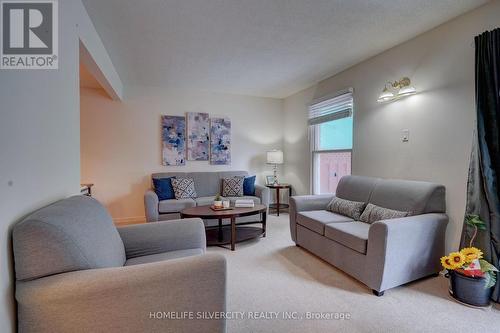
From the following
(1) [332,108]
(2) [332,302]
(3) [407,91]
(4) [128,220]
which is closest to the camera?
(2) [332,302]

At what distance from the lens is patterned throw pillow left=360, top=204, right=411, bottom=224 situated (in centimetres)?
224

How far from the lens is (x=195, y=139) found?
4496 mm

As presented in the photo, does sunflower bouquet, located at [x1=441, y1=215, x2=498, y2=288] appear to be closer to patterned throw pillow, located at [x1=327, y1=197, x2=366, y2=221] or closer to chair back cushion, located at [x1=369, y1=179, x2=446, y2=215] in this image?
chair back cushion, located at [x1=369, y1=179, x2=446, y2=215]

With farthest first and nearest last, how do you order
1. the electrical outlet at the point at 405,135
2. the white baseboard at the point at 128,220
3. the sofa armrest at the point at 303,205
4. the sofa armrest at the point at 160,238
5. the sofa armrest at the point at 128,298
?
the white baseboard at the point at 128,220
the sofa armrest at the point at 303,205
the electrical outlet at the point at 405,135
the sofa armrest at the point at 160,238
the sofa armrest at the point at 128,298

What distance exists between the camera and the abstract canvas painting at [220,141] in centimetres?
463

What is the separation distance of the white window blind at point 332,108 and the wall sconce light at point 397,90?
23.9 inches

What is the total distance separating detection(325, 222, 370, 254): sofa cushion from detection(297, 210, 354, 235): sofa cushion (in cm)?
10

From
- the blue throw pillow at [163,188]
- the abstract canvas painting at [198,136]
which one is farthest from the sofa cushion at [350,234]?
the abstract canvas painting at [198,136]

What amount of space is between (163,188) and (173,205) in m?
0.44

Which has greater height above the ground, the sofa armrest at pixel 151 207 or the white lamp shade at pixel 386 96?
the white lamp shade at pixel 386 96

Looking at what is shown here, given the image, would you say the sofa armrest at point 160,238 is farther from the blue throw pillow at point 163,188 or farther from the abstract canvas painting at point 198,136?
the abstract canvas painting at point 198,136

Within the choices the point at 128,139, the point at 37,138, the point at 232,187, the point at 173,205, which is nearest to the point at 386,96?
the point at 232,187

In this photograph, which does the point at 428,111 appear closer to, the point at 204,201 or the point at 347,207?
the point at 347,207

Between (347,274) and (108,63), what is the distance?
361cm
